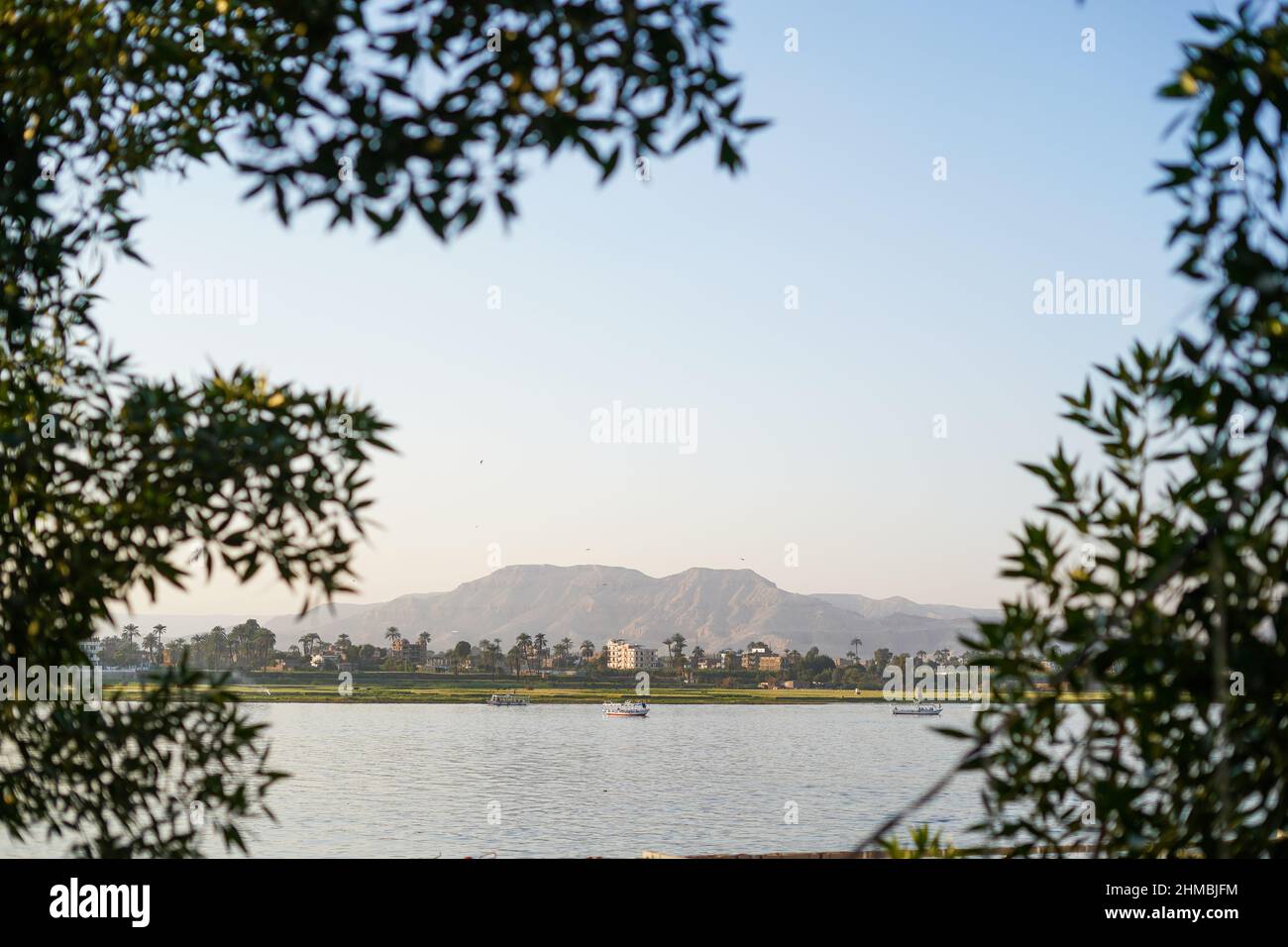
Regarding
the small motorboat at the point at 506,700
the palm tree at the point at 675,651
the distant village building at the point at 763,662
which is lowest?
the small motorboat at the point at 506,700

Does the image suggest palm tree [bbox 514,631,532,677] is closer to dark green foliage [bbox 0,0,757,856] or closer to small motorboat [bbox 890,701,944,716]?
small motorboat [bbox 890,701,944,716]

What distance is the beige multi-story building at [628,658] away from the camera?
147250mm

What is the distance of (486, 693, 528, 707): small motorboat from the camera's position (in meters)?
130

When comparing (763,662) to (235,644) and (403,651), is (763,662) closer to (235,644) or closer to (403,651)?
(403,651)

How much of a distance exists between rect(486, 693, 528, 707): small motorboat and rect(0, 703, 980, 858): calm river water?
693 centimetres

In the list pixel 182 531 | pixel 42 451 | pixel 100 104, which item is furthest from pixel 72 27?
pixel 182 531

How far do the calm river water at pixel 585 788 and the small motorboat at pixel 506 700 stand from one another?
693cm

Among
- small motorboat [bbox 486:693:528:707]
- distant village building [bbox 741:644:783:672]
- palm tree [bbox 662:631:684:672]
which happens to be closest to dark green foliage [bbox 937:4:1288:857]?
small motorboat [bbox 486:693:528:707]

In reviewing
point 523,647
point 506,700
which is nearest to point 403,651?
point 523,647

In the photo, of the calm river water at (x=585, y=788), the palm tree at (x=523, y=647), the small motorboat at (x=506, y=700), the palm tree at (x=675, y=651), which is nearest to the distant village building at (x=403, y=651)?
the small motorboat at (x=506, y=700)

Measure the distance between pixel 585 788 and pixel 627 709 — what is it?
58.3 m

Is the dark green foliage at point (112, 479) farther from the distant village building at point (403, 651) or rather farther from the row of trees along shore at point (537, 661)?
the distant village building at point (403, 651)

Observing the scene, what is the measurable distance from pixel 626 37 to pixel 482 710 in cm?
13695
